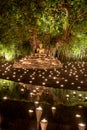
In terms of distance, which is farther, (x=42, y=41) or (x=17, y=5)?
(x=42, y=41)

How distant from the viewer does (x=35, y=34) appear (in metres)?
9.11

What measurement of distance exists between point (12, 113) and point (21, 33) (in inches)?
241

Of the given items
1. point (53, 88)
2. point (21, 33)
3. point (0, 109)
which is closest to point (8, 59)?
point (21, 33)

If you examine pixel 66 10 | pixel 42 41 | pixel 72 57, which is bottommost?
pixel 72 57

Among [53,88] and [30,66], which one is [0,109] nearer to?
[53,88]

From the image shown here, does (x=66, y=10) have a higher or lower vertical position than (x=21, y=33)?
higher

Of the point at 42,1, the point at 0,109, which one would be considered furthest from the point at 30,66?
the point at 0,109

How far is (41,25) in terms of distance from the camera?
9.28 metres

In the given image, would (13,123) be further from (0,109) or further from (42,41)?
(42,41)

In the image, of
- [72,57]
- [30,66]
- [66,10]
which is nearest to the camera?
[30,66]

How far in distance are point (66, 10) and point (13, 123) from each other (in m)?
6.16

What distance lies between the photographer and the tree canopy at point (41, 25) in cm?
858

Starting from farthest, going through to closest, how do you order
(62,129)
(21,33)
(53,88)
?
(21,33) < (53,88) < (62,129)

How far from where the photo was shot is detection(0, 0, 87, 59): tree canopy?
8.58 meters
